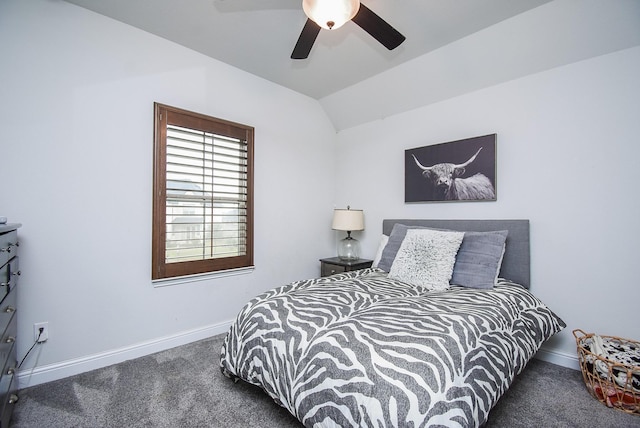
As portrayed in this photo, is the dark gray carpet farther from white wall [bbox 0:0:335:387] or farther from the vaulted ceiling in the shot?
the vaulted ceiling

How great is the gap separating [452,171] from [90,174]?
3062 mm

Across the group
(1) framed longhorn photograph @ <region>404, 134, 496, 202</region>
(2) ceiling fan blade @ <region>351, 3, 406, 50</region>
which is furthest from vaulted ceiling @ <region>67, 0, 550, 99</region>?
(1) framed longhorn photograph @ <region>404, 134, 496, 202</region>

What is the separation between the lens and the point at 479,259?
90.1 inches

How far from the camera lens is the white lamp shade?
3.36 metres

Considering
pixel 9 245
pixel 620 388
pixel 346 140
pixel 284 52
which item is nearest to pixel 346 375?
pixel 620 388

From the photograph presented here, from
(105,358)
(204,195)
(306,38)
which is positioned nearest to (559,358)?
(306,38)

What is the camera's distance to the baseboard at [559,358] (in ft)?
7.15

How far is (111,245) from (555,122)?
3.58 meters

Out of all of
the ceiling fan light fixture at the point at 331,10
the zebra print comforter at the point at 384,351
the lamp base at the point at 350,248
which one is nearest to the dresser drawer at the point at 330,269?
the lamp base at the point at 350,248

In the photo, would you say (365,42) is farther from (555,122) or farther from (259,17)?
(555,122)

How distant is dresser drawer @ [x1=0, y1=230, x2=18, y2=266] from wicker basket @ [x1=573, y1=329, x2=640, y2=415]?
3.29 m

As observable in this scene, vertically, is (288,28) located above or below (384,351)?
above

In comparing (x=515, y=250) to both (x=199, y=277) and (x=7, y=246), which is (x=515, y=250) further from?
(x=7, y=246)

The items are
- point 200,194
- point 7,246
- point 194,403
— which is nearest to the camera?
point 7,246
